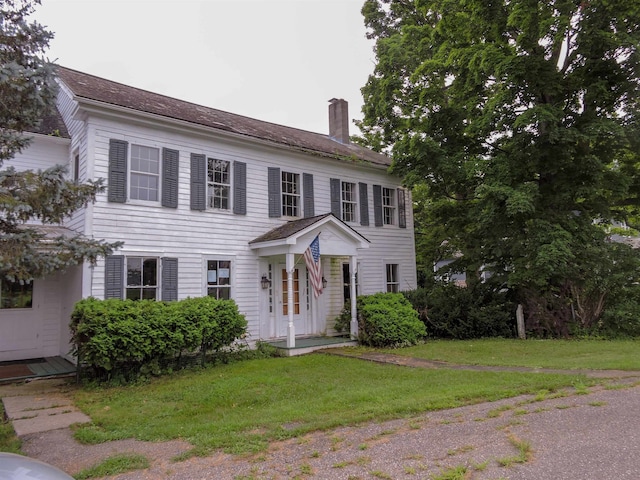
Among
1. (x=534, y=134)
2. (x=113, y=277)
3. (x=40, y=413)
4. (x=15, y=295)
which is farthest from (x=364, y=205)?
(x=40, y=413)

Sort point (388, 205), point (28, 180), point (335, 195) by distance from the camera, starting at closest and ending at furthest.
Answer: point (28, 180), point (335, 195), point (388, 205)

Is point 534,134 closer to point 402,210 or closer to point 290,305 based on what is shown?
point 402,210

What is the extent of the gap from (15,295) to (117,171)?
3.98 metres

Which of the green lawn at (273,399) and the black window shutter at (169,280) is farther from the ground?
the black window shutter at (169,280)

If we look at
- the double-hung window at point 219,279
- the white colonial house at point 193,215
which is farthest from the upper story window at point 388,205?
the double-hung window at point 219,279

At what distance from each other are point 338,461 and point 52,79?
546 cm

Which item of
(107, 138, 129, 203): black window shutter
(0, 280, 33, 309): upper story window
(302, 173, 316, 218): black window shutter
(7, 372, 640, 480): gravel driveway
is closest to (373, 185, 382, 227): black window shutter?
(302, 173, 316, 218): black window shutter

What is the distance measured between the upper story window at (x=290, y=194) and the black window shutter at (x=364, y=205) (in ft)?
8.06

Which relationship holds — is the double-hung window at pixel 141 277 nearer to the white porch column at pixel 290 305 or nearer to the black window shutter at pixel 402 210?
the white porch column at pixel 290 305

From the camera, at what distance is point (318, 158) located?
44.0 ft

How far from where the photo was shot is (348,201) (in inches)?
559

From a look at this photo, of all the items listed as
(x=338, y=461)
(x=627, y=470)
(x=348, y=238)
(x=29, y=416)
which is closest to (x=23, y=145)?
(x=29, y=416)

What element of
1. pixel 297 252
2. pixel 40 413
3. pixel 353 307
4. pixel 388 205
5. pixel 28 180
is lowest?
pixel 40 413

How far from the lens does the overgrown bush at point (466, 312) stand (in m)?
13.1
